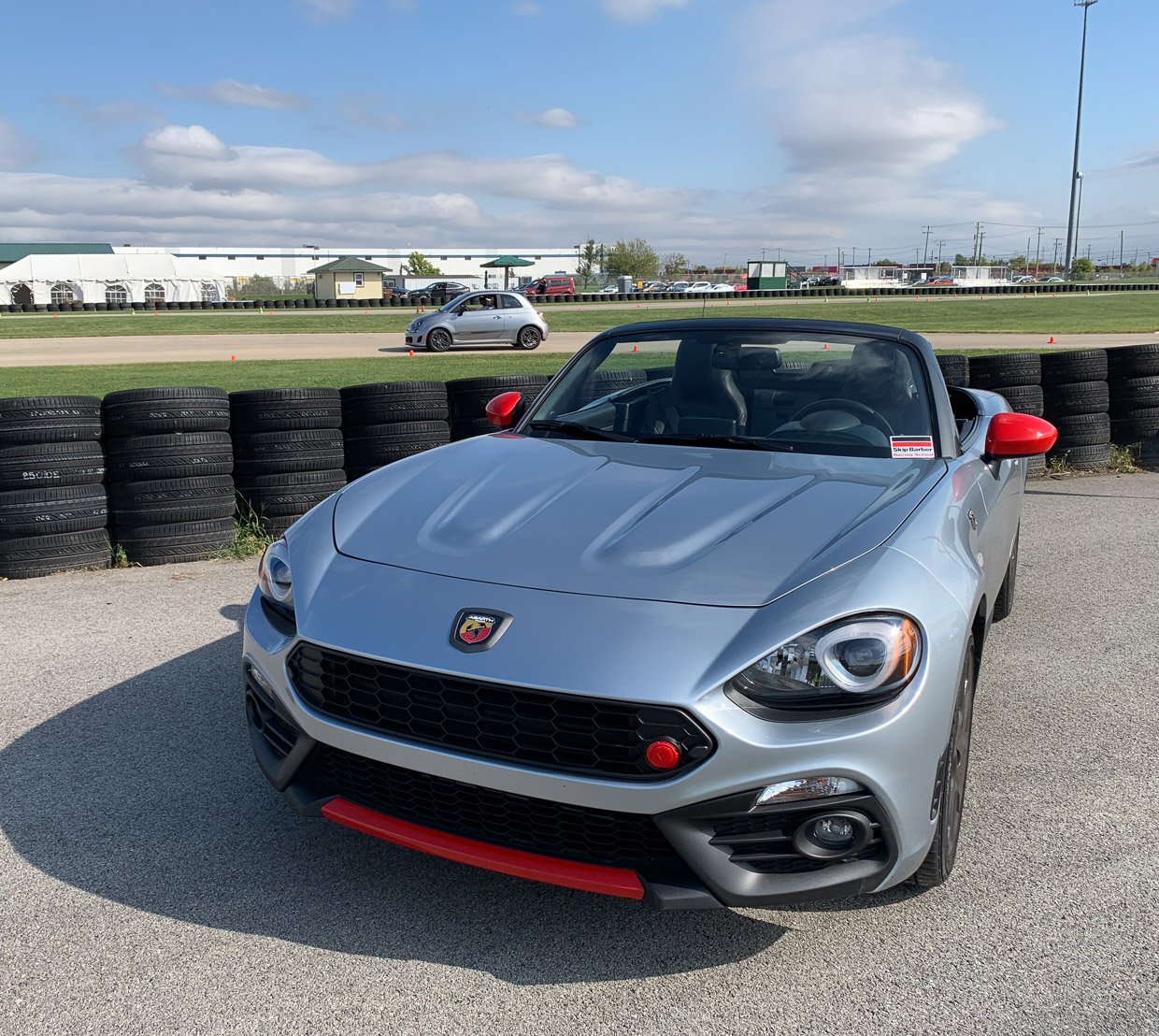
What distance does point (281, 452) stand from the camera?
21.8 feet

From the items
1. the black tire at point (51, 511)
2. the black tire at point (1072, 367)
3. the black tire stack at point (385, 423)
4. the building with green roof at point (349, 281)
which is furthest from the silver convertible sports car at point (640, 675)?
the building with green roof at point (349, 281)

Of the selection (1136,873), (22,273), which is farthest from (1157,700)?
(22,273)

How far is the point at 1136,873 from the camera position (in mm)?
2953

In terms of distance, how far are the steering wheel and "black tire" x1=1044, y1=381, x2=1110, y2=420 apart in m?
6.21

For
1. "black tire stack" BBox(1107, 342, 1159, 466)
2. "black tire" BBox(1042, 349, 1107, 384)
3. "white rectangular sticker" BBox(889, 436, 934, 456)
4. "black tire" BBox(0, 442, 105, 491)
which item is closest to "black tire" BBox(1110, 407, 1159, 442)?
"black tire stack" BBox(1107, 342, 1159, 466)

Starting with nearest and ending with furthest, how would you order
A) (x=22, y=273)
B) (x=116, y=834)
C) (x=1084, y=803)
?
(x=116, y=834) → (x=1084, y=803) → (x=22, y=273)

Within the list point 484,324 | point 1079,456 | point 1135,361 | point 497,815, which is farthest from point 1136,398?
point 484,324

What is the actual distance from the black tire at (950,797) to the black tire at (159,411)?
16.2ft

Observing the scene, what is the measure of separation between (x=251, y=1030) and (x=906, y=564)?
188cm

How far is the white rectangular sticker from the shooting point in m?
3.60

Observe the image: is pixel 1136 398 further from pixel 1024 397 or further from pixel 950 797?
pixel 950 797

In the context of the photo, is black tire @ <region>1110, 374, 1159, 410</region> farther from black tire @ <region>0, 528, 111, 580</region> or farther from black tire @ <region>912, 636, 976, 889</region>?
black tire @ <region>0, 528, 111, 580</region>

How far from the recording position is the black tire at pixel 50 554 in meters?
6.00

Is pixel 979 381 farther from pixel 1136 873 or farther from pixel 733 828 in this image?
pixel 733 828
